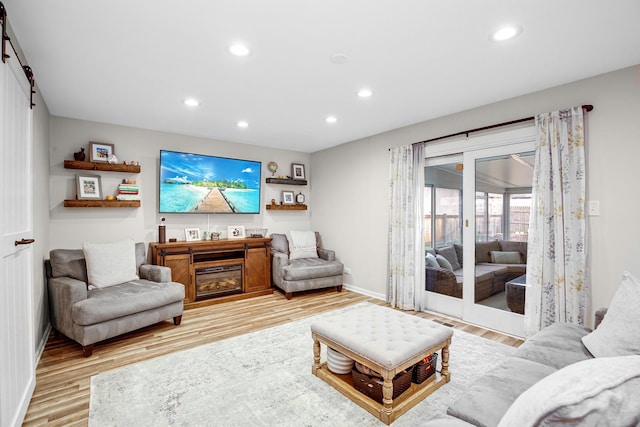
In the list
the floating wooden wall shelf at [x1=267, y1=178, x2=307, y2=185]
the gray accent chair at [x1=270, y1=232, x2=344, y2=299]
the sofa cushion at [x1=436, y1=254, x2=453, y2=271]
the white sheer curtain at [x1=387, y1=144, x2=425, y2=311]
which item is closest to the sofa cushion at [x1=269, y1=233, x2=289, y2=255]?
the gray accent chair at [x1=270, y1=232, x2=344, y2=299]

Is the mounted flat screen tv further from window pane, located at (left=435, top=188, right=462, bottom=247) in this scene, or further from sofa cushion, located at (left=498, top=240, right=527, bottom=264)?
sofa cushion, located at (left=498, top=240, right=527, bottom=264)

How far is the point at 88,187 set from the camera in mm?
3852

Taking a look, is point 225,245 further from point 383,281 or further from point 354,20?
point 354,20

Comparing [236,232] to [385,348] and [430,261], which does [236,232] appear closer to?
[430,261]

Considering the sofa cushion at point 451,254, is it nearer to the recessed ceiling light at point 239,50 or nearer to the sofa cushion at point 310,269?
the sofa cushion at point 310,269

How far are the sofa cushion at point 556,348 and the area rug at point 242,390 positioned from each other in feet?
2.07

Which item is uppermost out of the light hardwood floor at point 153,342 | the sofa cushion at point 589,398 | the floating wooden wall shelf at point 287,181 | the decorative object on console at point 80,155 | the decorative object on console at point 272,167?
the decorative object on console at point 272,167

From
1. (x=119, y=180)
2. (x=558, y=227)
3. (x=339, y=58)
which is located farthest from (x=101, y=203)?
(x=558, y=227)

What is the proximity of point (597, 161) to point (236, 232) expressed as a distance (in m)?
4.55

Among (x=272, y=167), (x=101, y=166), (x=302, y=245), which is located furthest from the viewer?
(x=272, y=167)

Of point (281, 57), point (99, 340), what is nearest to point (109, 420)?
point (99, 340)

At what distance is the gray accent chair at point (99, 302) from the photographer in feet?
9.00

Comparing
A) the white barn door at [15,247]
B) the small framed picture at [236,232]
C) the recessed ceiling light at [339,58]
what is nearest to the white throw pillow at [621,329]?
the recessed ceiling light at [339,58]

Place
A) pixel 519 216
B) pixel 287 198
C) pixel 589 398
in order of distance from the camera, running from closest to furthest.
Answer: pixel 589 398, pixel 519 216, pixel 287 198
